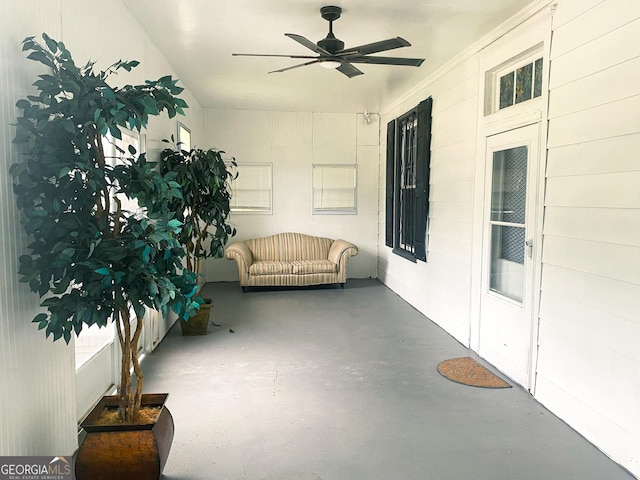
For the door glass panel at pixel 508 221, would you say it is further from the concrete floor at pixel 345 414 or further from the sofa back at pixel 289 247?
the sofa back at pixel 289 247

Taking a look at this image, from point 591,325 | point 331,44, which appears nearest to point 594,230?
point 591,325

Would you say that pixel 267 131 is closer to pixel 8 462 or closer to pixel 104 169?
pixel 104 169

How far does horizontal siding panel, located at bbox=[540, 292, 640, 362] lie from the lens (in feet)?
8.00

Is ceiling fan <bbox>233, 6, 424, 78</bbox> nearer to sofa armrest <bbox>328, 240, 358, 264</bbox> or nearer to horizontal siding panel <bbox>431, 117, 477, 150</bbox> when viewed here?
horizontal siding panel <bbox>431, 117, 477, 150</bbox>

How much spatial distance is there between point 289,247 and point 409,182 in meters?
2.35

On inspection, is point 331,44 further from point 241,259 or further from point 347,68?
point 241,259

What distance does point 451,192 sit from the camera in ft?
16.0

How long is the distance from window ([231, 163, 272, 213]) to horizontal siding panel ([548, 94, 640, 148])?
528cm

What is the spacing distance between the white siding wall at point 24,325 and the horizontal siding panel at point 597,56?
300cm

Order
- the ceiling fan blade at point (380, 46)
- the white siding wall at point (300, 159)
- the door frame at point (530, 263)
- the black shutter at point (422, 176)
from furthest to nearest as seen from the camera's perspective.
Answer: the white siding wall at point (300, 159), the black shutter at point (422, 176), the door frame at point (530, 263), the ceiling fan blade at point (380, 46)

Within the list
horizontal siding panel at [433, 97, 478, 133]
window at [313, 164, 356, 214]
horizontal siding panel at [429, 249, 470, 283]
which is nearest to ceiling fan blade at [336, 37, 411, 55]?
horizontal siding panel at [433, 97, 478, 133]

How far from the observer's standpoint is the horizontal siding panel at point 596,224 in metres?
2.44

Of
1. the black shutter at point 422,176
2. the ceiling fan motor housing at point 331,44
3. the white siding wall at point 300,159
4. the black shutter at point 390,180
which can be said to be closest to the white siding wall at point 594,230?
the ceiling fan motor housing at point 331,44

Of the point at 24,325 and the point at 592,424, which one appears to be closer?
→ the point at 24,325
